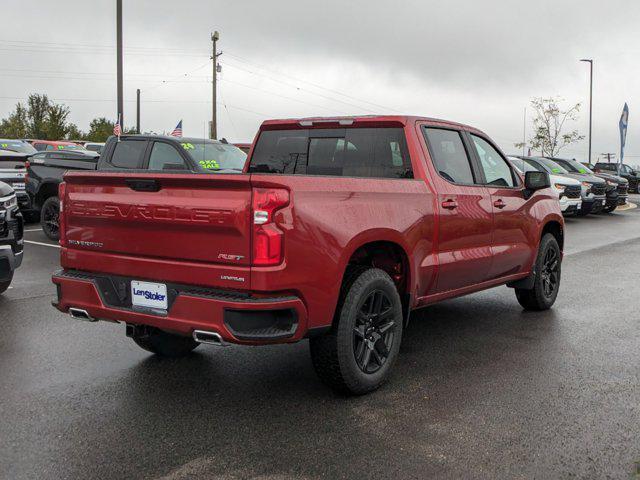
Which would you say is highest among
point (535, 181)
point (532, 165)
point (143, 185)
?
point (532, 165)

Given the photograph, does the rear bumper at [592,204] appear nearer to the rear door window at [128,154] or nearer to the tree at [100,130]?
the rear door window at [128,154]

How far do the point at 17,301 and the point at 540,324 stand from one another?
17.9ft

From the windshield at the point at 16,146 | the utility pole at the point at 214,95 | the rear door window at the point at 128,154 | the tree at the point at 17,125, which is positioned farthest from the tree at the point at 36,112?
the rear door window at the point at 128,154

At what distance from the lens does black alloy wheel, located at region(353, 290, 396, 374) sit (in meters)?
4.36

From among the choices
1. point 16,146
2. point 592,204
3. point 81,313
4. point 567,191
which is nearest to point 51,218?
point 16,146

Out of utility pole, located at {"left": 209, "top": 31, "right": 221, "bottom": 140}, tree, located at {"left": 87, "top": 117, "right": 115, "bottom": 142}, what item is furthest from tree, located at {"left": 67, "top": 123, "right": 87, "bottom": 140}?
utility pole, located at {"left": 209, "top": 31, "right": 221, "bottom": 140}

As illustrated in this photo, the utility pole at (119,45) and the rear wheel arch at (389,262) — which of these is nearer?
the rear wheel arch at (389,262)

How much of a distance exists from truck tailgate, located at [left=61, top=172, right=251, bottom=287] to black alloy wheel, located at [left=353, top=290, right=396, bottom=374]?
1031 mm

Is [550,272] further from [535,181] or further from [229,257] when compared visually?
[229,257]

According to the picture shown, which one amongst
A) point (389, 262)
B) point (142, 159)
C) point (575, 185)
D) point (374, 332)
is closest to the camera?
point (374, 332)

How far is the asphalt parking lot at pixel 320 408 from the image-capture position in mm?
3367

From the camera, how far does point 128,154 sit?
1118 centimetres

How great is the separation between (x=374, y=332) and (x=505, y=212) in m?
2.19

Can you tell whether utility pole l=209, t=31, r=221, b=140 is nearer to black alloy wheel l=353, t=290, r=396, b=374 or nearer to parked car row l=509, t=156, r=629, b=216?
parked car row l=509, t=156, r=629, b=216
